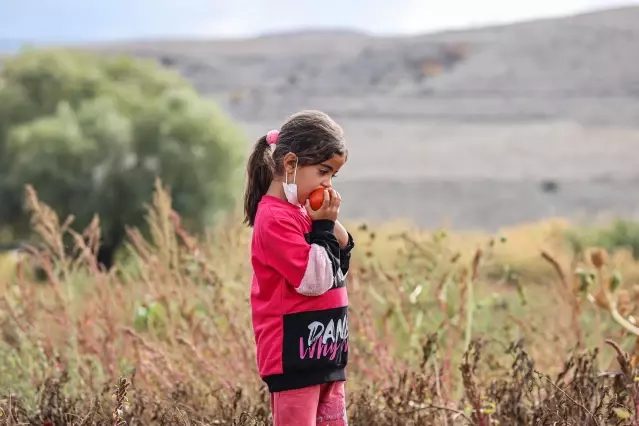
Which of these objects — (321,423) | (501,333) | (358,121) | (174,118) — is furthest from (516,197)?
(321,423)

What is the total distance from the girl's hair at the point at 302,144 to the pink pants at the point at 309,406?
1.87 ft

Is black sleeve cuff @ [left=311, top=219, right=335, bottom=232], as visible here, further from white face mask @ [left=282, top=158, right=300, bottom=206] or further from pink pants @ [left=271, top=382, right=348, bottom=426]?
pink pants @ [left=271, top=382, right=348, bottom=426]

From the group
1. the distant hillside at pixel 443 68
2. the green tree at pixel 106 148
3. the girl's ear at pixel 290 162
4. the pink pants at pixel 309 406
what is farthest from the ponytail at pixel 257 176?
the distant hillside at pixel 443 68

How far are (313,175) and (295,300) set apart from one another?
32cm

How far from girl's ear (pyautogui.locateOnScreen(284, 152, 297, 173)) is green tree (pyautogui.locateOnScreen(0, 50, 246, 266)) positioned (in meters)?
11.1

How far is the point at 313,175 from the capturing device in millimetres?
2604

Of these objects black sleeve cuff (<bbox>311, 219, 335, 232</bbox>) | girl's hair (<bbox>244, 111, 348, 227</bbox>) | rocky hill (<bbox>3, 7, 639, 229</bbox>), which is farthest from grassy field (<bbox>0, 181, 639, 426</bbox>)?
rocky hill (<bbox>3, 7, 639, 229</bbox>)

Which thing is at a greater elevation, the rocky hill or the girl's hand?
the rocky hill

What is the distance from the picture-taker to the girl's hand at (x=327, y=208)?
2549 millimetres

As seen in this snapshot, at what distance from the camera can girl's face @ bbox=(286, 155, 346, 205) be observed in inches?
103

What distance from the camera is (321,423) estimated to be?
2.70 metres

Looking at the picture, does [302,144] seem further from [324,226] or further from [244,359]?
[244,359]

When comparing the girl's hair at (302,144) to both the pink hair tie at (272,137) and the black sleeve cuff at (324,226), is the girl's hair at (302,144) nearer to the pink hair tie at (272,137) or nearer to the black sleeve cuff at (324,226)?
the pink hair tie at (272,137)

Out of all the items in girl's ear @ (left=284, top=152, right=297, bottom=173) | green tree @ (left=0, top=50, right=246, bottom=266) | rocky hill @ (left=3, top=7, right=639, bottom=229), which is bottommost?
girl's ear @ (left=284, top=152, right=297, bottom=173)
